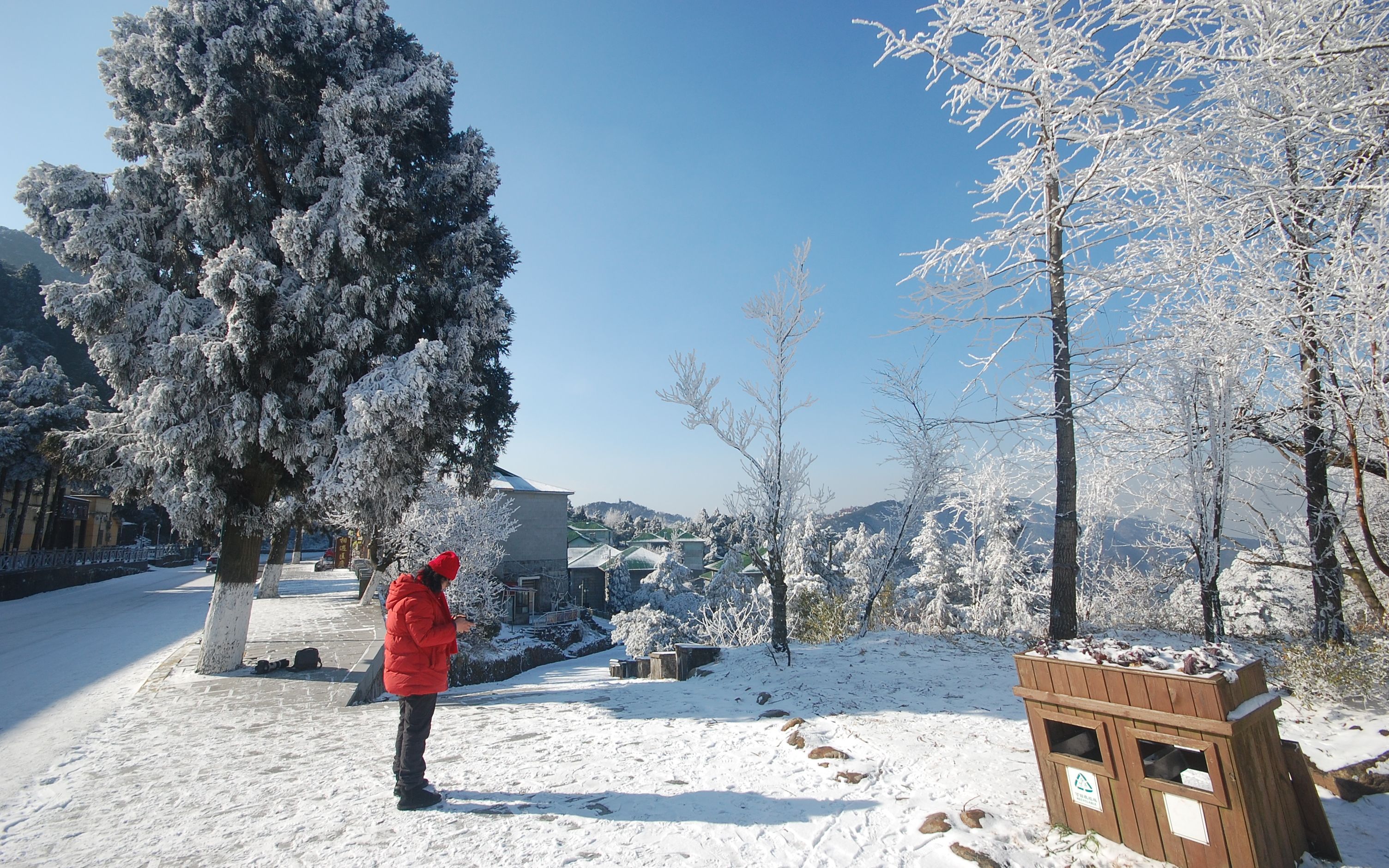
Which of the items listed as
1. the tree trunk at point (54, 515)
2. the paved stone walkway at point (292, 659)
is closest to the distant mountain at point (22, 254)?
the tree trunk at point (54, 515)

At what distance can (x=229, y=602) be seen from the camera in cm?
838

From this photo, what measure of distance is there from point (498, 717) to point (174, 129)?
27.8ft

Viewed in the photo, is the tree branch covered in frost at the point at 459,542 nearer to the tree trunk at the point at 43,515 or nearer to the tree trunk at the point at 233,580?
the tree trunk at the point at 233,580

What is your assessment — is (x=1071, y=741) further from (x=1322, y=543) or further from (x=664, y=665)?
(x=664, y=665)

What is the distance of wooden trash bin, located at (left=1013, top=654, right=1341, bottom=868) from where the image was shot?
2572 mm

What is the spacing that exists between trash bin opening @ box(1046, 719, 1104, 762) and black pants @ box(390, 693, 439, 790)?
365 centimetres

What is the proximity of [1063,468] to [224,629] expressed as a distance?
36.8 feet

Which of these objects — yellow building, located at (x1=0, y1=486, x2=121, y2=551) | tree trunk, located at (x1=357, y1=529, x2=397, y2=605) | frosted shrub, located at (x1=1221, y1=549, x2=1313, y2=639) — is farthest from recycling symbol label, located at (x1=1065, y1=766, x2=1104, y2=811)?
yellow building, located at (x1=0, y1=486, x2=121, y2=551)

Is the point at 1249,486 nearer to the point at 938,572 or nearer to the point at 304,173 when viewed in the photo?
the point at 304,173

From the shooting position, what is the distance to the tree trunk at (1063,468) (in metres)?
6.97

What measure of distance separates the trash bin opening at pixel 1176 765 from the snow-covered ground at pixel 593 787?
404 millimetres

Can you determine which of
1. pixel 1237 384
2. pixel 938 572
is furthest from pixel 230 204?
pixel 938 572

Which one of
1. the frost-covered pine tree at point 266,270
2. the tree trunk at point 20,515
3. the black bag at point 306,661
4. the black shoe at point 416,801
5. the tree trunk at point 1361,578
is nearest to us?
the black shoe at point 416,801

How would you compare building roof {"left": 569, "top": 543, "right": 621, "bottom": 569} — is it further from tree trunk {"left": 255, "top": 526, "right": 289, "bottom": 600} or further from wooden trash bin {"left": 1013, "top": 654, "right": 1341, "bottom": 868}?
wooden trash bin {"left": 1013, "top": 654, "right": 1341, "bottom": 868}
